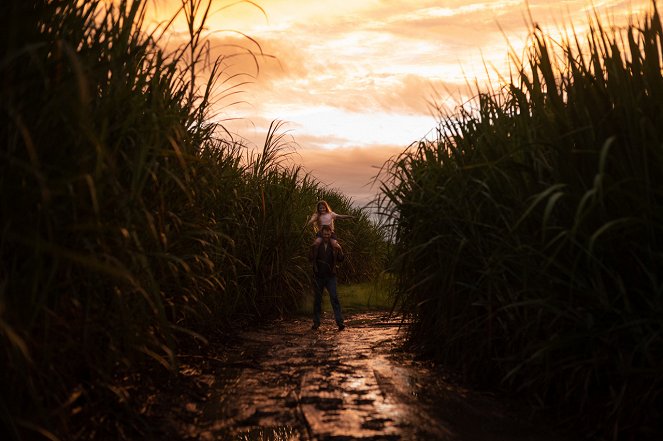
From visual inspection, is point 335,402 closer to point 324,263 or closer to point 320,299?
point 320,299

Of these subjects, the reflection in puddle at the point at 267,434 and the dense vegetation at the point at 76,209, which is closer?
the dense vegetation at the point at 76,209

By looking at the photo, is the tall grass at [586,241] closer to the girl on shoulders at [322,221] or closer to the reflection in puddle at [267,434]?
the reflection in puddle at [267,434]

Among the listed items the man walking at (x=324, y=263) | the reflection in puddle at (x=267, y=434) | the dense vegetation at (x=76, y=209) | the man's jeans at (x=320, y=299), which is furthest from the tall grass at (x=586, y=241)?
the man walking at (x=324, y=263)

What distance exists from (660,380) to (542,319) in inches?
33.3

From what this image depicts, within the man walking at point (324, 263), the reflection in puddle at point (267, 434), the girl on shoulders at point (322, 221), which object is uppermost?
the girl on shoulders at point (322, 221)

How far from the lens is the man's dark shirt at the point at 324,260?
994 cm

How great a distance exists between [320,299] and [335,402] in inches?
197

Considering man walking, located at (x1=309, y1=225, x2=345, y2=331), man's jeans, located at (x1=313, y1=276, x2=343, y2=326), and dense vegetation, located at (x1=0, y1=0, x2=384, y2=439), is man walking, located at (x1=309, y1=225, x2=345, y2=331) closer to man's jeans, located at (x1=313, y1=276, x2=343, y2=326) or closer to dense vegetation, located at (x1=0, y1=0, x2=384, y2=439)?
man's jeans, located at (x1=313, y1=276, x2=343, y2=326)

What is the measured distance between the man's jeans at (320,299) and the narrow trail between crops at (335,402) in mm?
2434

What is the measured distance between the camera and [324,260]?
9930 millimetres

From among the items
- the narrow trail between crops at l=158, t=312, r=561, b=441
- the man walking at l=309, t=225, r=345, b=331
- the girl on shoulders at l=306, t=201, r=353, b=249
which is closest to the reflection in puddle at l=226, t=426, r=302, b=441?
the narrow trail between crops at l=158, t=312, r=561, b=441

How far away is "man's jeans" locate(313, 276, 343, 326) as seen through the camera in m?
9.36

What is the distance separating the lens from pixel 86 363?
3.31 metres

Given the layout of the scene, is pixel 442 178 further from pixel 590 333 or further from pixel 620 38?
pixel 590 333
